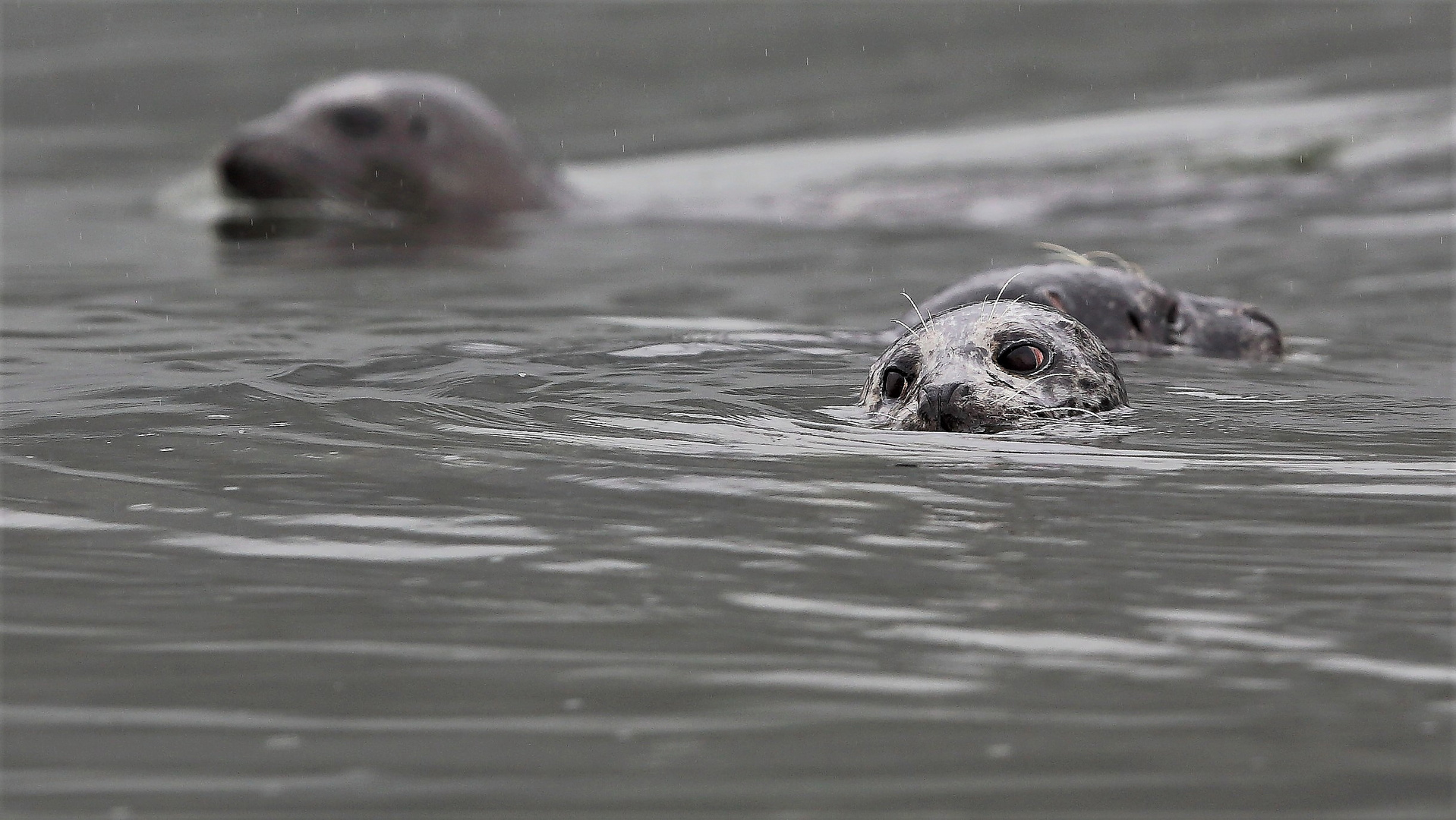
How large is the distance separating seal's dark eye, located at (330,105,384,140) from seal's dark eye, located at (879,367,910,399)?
7656mm

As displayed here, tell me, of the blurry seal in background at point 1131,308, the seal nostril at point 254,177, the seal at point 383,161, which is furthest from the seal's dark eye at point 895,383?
the seal nostril at point 254,177

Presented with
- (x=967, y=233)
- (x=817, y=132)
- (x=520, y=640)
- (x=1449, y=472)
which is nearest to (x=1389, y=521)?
(x=1449, y=472)

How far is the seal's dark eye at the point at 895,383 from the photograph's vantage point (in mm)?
6266

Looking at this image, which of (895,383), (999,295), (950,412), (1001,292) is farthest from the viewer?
(1001,292)

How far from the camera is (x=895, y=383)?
20.6 feet

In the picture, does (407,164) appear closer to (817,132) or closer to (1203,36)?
(817,132)

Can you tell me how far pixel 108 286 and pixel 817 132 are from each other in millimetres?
7710

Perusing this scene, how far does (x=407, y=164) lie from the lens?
524 inches

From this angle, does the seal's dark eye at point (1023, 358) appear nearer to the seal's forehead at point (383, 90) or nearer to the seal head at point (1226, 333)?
the seal head at point (1226, 333)

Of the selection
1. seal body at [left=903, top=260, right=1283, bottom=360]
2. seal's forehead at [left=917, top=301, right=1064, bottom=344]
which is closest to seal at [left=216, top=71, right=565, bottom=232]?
seal body at [left=903, top=260, right=1283, bottom=360]

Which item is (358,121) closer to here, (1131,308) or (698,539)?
(1131,308)

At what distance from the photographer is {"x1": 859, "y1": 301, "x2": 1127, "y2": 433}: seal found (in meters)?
5.97

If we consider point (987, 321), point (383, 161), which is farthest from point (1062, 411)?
point (383, 161)

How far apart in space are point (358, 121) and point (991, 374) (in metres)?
7.99
